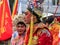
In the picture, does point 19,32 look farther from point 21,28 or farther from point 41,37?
point 41,37

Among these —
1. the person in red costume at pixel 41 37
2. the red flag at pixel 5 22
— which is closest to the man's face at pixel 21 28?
the red flag at pixel 5 22

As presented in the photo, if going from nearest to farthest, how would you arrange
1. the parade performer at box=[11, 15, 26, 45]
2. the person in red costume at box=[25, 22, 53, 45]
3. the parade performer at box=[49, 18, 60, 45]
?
the person in red costume at box=[25, 22, 53, 45] → the parade performer at box=[11, 15, 26, 45] → the parade performer at box=[49, 18, 60, 45]

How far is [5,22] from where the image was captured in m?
3.86

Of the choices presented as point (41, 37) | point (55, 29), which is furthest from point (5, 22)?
point (41, 37)

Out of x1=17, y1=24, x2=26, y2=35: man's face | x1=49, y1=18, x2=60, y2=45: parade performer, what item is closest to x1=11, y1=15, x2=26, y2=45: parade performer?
x1=17, y1=24, x2=26, y2=35: man's face

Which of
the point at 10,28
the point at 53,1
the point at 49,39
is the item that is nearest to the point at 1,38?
the point at 10,28

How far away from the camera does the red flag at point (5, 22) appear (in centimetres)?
380

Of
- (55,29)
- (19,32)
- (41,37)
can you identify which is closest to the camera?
(41,37)

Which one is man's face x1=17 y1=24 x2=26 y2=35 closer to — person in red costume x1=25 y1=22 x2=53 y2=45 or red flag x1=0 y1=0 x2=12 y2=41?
red flag x1=0 y1=0 x2=12 y2=41

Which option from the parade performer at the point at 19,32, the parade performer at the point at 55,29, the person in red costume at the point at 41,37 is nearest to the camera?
the person in red costume at the point at 41,37

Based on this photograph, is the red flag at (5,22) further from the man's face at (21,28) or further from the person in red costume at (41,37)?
the person in red costume at (41,37)

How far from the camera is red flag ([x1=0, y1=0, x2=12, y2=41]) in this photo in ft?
12.5

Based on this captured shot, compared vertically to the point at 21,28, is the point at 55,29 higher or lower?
lower

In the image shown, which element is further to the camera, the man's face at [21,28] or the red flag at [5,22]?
the red flag at [5,22]
